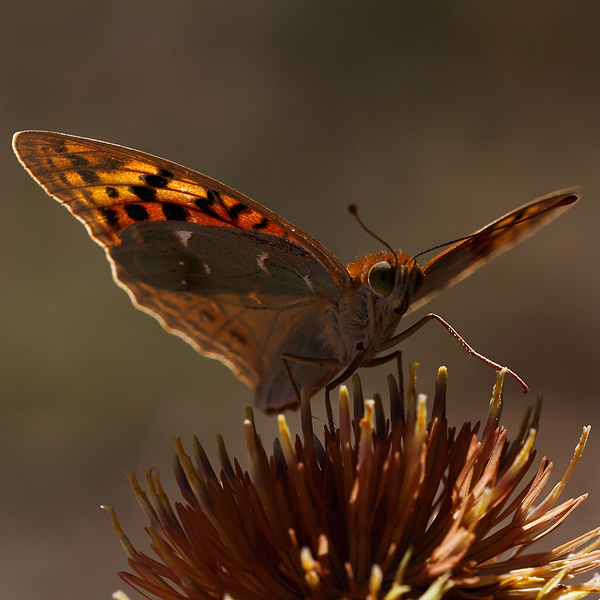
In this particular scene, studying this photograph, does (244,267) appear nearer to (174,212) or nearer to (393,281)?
(174,212)

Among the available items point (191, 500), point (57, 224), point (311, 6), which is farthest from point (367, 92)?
point (191, 500)

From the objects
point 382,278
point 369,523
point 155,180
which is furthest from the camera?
point 155,180

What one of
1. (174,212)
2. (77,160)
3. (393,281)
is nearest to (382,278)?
(393,281)

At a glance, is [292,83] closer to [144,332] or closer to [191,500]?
[144,332]

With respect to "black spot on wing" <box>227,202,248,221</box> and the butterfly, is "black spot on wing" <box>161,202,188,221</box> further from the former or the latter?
"black spot on wing" <box>227,202,248,221</box>

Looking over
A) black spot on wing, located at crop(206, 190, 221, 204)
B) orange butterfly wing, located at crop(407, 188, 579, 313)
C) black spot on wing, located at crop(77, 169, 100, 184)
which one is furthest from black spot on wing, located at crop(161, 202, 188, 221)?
orange butterfly wing, located at crop(407, 188, 579, 313)

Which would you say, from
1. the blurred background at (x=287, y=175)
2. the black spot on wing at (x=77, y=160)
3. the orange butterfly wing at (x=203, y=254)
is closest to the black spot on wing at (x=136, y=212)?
the orange butterfly wing at (x=203, y=254)
